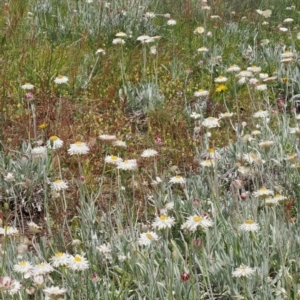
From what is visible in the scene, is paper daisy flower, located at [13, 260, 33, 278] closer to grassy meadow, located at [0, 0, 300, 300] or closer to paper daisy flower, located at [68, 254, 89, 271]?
grassy meadow, located at [0, 0, 300, 300]

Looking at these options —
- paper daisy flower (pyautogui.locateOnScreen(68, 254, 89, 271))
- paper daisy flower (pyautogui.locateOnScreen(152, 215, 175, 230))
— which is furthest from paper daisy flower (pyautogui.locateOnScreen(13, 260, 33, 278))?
paper daisy flower (pyautogui.locateOnScreen(152, 215, 175, 230))

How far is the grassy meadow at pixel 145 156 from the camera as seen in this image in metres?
2.19

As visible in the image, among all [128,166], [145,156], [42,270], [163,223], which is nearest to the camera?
[42,270]

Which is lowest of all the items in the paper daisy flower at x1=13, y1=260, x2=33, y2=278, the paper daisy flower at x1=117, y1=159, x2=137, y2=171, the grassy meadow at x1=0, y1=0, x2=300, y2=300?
the grassy meadow at x1=0, y1=0, x2=300, y2=300

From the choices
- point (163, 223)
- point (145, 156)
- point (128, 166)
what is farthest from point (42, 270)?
point (145, 156)

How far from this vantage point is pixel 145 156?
2746 mm

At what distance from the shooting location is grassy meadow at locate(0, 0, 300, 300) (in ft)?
7.18

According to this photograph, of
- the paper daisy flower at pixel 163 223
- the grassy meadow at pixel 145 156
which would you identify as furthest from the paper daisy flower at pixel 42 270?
the paper daisy flower at pixel 163 223

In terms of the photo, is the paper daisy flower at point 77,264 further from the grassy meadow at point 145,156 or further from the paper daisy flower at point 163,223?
the paper daisy flower at point 163,223

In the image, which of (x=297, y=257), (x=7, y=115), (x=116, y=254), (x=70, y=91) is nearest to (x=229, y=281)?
(x=297, y=257)

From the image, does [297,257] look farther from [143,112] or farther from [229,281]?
[143,112]

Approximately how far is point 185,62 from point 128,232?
266cm

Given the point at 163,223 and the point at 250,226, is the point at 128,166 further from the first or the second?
the point at 250,226

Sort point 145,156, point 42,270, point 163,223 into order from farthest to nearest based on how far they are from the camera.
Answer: point 145,156 → point 163,223 → point 42,270
